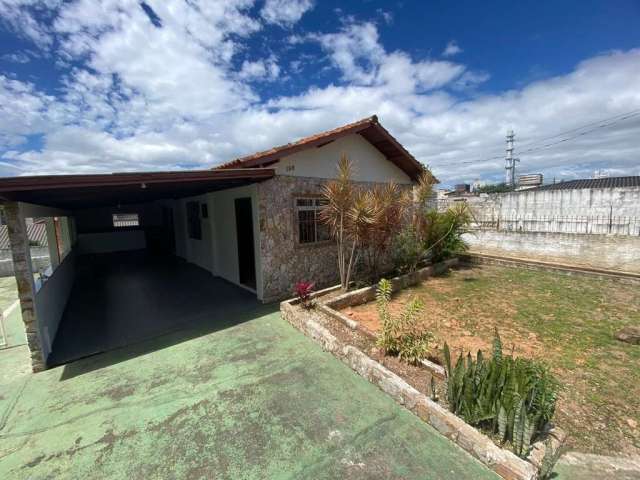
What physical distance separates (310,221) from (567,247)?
9573 mm

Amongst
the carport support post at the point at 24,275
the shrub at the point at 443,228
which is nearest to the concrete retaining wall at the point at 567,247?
the shrub at the point at 443,228

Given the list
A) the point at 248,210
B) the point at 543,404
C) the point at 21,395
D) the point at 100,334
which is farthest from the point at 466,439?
Answer: the point at 248,210

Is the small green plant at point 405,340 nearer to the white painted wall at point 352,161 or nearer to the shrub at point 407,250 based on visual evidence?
the white painted wall at point 352,161

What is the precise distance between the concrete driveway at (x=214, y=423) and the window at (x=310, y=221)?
371cm

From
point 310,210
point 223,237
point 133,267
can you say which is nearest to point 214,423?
point 310,210

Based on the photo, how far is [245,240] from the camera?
8695 mm

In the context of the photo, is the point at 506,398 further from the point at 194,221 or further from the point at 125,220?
the point at 125,220

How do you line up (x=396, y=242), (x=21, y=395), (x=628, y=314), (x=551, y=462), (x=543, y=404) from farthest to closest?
(x=396, y=242)
(x=628, y=314)
(x=21, y=395)
(x=543, y=404)
(x=551, y=462)

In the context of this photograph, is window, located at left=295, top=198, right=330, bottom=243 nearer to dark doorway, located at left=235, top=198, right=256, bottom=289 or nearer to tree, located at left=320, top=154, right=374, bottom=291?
tree, located at left=320, top=154, right=374, bottom=291

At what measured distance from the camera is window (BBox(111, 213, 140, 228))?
17317mm

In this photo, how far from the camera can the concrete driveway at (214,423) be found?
2.71 metres

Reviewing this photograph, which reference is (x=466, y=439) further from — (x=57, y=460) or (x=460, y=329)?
(x=57, y=460)

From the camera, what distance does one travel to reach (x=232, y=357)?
464cm

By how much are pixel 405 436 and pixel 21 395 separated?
516cm
